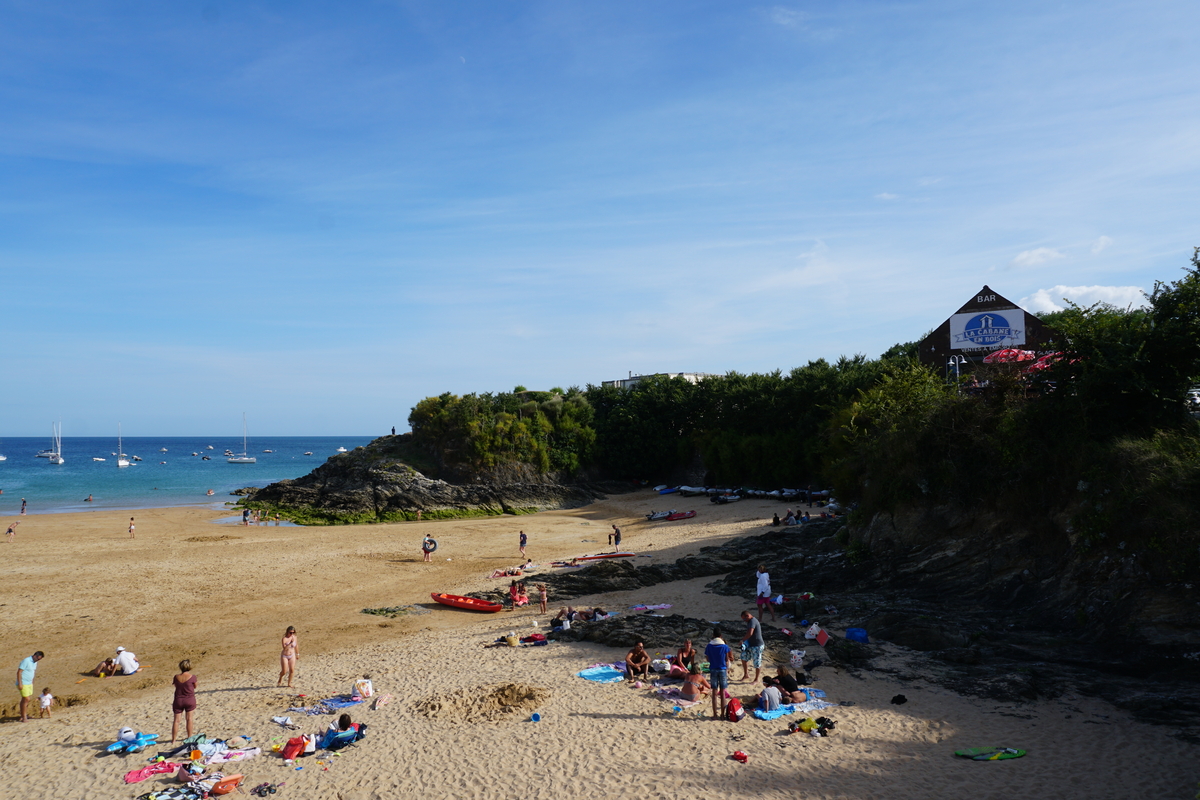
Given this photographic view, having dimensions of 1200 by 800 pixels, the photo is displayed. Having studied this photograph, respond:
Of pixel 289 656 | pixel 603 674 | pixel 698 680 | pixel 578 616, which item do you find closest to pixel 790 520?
pixel 578 616

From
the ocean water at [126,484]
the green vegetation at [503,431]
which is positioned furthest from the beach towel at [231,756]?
the ocean water at [126,484]

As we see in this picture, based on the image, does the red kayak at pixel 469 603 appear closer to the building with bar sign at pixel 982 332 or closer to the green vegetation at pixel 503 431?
the building with bar sign at pixel 982 332

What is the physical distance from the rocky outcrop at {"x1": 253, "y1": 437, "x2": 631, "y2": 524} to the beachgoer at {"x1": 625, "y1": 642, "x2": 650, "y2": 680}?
32.4 meters

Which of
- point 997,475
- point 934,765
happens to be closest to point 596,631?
point 934,765

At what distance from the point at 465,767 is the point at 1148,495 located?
14.9m

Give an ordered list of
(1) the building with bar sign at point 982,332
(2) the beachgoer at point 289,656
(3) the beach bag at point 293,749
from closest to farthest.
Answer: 1. (3) the beach bag at point 293,749
2. (2) the beachgoer at point 289,656
3. (1) the building with bar sign at point 982,332

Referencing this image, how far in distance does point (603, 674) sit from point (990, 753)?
699 centimetres

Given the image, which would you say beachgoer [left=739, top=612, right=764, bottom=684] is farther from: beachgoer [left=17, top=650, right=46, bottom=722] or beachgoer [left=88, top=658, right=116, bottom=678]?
beachgoer [left=88, top=658, right=116, bottom=678]

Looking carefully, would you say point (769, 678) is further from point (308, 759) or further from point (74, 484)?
point (74, 484)

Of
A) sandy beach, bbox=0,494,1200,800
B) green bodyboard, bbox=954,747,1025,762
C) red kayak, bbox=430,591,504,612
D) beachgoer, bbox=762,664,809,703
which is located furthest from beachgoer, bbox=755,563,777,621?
red kayak, bbox=430,591,504,612

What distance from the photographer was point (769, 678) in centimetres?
1244

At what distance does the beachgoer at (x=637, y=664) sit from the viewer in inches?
539

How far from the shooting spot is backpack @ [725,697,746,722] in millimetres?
11547

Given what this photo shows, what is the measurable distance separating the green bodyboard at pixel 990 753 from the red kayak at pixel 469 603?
1339 cm
